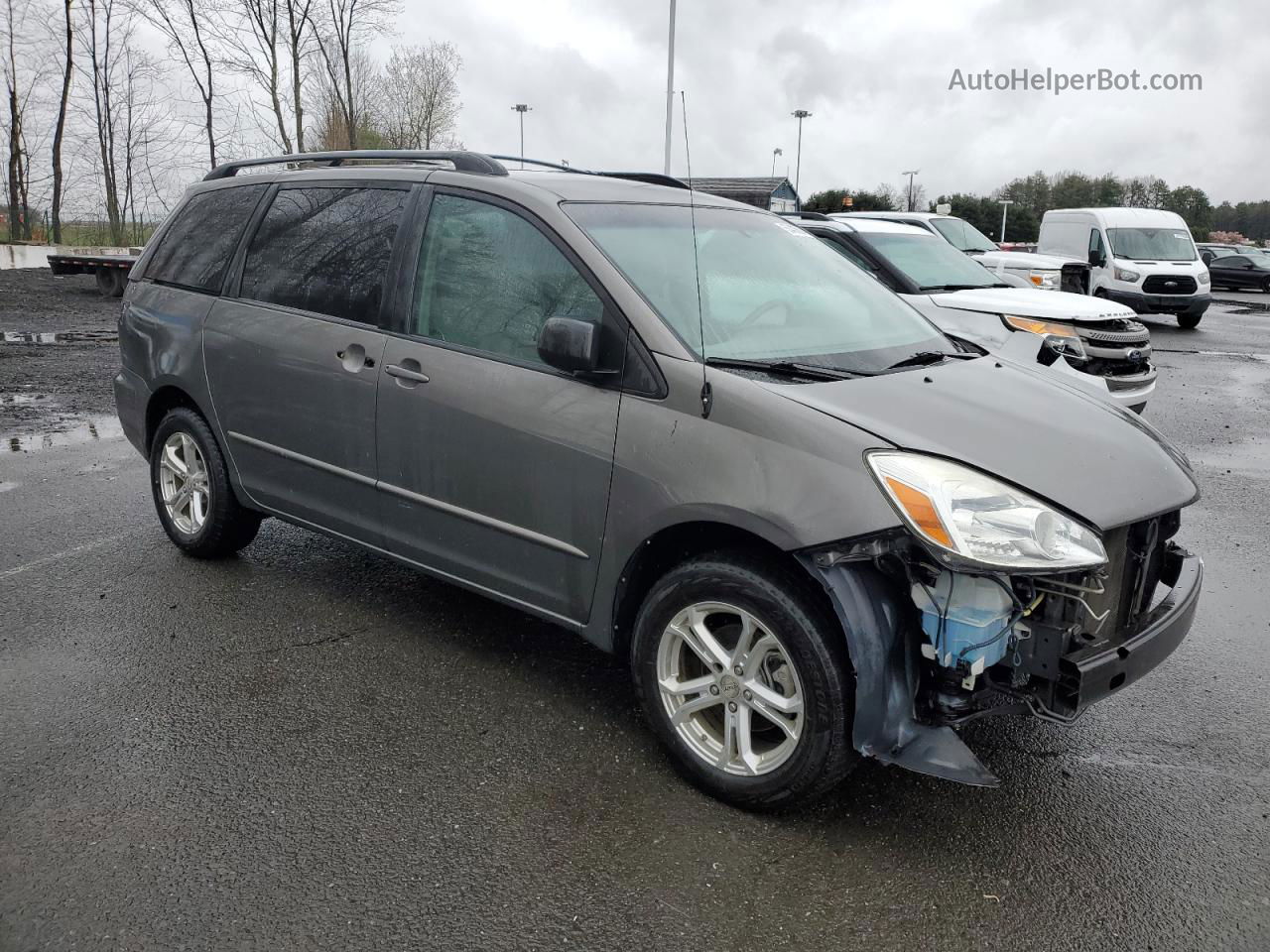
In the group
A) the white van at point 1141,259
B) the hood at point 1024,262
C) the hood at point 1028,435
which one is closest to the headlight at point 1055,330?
the hood at point 1028,435

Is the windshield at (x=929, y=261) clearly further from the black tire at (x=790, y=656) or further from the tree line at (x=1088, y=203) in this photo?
the tree line at (x=1088, y=203)

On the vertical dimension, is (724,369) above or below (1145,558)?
above

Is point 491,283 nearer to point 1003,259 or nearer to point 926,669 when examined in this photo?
point 926,669

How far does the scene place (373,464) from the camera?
3975mm

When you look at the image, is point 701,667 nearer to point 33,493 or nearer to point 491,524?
point 491,524

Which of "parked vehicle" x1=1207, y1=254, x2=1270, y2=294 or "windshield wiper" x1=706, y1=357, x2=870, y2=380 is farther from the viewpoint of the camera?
"parked vehicle" x1=1207, y1=254, x2=1270, y2=294

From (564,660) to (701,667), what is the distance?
1.03 meters

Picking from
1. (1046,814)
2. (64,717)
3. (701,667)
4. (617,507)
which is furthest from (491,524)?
(1046,814)

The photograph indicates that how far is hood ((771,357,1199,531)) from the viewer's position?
9.23 feet

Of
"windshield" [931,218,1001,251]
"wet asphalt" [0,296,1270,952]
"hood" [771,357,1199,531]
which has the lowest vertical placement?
"wet asphalt" [0,296,1270,952]

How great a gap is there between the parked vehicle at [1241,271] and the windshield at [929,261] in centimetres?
3042

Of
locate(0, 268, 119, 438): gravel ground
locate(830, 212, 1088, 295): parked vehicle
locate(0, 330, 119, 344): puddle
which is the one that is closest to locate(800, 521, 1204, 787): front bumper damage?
locate(0, 268, 119, 438): gravel ground

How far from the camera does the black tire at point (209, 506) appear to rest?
190 inches

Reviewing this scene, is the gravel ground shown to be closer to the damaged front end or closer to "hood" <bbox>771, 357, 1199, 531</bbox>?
"hood" <bbox>771, 357, 1199, 531</bbox>
